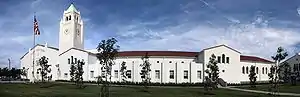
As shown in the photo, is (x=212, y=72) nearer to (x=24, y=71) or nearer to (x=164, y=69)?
(x=164, y=69)

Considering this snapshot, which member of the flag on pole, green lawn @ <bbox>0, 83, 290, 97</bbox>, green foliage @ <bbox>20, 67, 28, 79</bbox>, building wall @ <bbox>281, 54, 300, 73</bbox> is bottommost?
green lawn @ <bbox>0, 83, 290, 97</bbox>

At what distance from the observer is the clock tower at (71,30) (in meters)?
97.9

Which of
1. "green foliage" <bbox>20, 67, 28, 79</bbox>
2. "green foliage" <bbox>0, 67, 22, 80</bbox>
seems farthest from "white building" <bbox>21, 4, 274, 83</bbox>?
"green foliage" <bbox>0, 67, 22, 80</bbox>

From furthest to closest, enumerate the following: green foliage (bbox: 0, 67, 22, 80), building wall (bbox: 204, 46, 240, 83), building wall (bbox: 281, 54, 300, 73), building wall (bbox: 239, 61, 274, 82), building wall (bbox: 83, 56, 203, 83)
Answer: green foliage (bbox: 0, 67, 22, 80)
building wall (bbox: 281, 54, 300, 73)
building wall (bbox: 239, 61, 274, 82)
building wall (bbox: 204, 46, 240, 83)
building wall (bbox: 83, 56, 203, 83)

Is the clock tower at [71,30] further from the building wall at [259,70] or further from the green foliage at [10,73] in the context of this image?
the building wall at [259,70]

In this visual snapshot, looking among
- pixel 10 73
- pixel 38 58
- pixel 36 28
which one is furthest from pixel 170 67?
pixel 10 73

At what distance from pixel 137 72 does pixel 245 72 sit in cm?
3019

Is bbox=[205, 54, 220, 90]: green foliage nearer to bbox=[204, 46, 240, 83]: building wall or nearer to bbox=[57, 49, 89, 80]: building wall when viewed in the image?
bbox=[204, 46, 240, 83]: building wall

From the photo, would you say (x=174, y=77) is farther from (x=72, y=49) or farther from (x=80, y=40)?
(x=80, y=40)

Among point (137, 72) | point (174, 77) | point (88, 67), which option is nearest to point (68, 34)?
point (88, 67)

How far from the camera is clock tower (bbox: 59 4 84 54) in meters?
97.9

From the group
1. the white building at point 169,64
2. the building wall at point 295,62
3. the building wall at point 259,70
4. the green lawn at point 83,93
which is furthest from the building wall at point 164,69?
the building wall at point 295,62

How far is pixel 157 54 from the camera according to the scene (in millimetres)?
81875

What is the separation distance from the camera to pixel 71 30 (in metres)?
98.0
